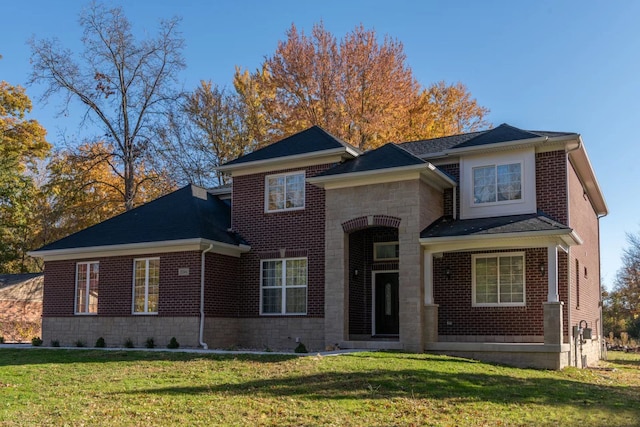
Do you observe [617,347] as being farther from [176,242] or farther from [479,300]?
[176,242]

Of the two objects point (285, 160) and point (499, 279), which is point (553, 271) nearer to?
point (499, 279)

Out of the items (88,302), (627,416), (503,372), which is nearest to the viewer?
(627,416)

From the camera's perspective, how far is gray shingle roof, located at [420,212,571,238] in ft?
55.6

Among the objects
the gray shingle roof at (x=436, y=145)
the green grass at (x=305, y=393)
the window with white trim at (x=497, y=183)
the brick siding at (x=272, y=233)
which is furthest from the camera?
the gray shingle roof at (x=436, y=145)

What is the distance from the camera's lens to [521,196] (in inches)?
742

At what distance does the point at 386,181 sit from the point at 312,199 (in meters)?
3.02

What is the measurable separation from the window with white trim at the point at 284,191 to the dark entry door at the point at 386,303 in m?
3.41

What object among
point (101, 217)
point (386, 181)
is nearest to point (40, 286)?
point (101, 217)

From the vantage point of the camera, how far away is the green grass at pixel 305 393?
1002 centimetres

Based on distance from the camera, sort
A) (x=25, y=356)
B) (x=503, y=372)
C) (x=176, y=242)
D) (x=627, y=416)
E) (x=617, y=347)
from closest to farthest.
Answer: (x=627, y=416) < (x=503, y=372) < (x=25, y=356) < (x=176, y=242) < (x=617, y=347)

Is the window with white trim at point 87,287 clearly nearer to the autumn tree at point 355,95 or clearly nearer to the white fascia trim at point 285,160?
the white fascia trim at point 285,160

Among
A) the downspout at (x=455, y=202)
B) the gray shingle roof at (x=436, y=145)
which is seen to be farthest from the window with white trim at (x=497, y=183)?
the gray shingle roof at (x=436, y=145)

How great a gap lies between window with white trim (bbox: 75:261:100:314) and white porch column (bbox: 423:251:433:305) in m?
10.8

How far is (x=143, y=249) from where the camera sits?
2092 cm
